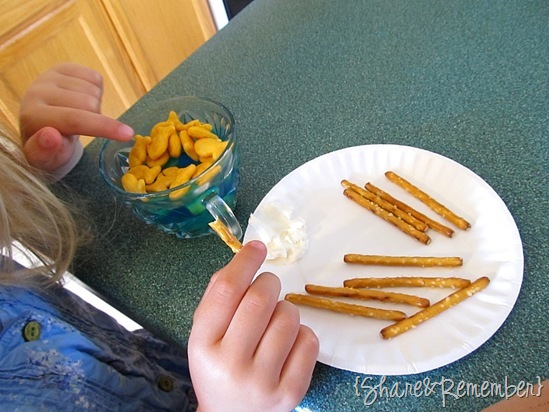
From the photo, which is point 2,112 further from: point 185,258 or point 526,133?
point 526,133

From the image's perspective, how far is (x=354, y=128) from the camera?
0.68 m

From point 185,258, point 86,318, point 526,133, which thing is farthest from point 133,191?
point 526,133

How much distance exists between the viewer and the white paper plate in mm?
434

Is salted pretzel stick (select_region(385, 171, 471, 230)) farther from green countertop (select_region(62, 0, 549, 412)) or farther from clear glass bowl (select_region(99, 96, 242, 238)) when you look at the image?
clear glass bowl (select_region(99, 96, 242, 238))

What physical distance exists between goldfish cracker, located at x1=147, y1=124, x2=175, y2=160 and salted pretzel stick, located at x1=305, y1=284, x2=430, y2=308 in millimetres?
246

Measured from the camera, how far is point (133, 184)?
0.53 meters

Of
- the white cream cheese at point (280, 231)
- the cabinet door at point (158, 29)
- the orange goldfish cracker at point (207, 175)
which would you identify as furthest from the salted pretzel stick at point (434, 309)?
the cabinet door at point (158, 29)

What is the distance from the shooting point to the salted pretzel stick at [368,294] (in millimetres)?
460

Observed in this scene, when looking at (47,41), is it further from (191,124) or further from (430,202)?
(430,202)

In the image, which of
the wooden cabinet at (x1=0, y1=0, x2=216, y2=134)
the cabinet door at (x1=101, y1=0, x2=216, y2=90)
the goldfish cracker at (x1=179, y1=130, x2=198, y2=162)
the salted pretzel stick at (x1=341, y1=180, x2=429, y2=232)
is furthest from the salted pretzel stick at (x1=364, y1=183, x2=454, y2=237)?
the cabinet door at (x1=101, y1=0, x2=216, y2=90)

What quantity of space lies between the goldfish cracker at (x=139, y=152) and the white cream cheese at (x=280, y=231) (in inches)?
6.2

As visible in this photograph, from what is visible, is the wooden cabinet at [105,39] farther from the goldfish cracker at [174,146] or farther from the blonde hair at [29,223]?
the goldfish cracker at [174,146]

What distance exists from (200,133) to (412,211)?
0.91ft

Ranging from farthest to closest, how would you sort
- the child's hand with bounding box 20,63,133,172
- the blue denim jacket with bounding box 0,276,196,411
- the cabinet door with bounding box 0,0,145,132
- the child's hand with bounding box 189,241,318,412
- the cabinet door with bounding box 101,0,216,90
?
the cabinet door with bounding box 101,0,216,90 < the cabinet door with bounding box 0,0,145,132 < the child's hand with bounding box 20,63,133,172 < the blue denim jacket with bounding box 0,276,196,411 < the child's hand with bounding box 189,241,318,412
